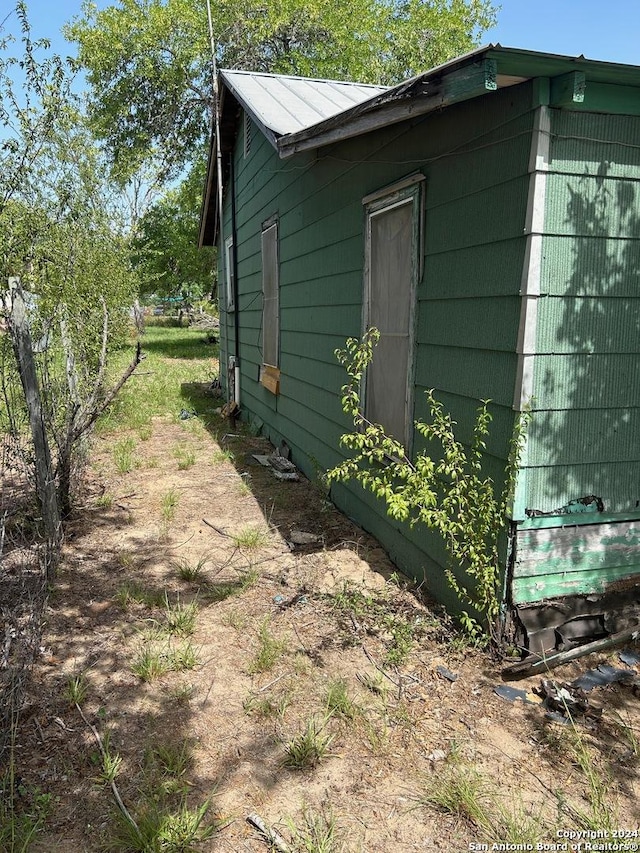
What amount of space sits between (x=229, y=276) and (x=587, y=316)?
28.5 ft

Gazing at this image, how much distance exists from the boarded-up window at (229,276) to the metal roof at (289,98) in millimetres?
2940

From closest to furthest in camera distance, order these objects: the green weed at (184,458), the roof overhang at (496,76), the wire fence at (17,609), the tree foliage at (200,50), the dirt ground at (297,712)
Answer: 1. the dirt ground at (297,712)
2. the roof overhang at (496,76)
3. the wire fence at (17,609)
4. the green weed at (184,458)
5. the tree foliage at (200,50)

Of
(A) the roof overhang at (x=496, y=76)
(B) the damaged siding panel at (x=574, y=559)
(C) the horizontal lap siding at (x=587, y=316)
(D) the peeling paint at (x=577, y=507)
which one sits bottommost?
(B) the damaged siding panel at (x=574, y=559)

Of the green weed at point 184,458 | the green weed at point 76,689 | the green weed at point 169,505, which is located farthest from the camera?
the green weed at point 184,458

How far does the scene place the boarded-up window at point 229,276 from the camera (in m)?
10.3

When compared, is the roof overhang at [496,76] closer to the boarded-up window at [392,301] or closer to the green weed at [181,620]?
the boarded-up window at [392,301]

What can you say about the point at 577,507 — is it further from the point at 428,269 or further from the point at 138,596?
the point at 138,596

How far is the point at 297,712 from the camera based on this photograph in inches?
109

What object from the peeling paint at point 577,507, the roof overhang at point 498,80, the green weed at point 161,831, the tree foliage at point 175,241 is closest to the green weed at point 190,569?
the green weed at point 161,831

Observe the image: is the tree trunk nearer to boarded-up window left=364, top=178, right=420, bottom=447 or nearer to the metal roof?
boarded-up window left=364, top=178, right=420, bottom=447

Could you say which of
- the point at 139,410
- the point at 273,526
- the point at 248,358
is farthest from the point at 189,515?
the point at 139,410

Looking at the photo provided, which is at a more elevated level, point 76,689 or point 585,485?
point 585,485

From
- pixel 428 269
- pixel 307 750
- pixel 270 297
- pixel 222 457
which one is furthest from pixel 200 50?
pixel 307 750

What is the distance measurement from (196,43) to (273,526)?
64.0 feet
